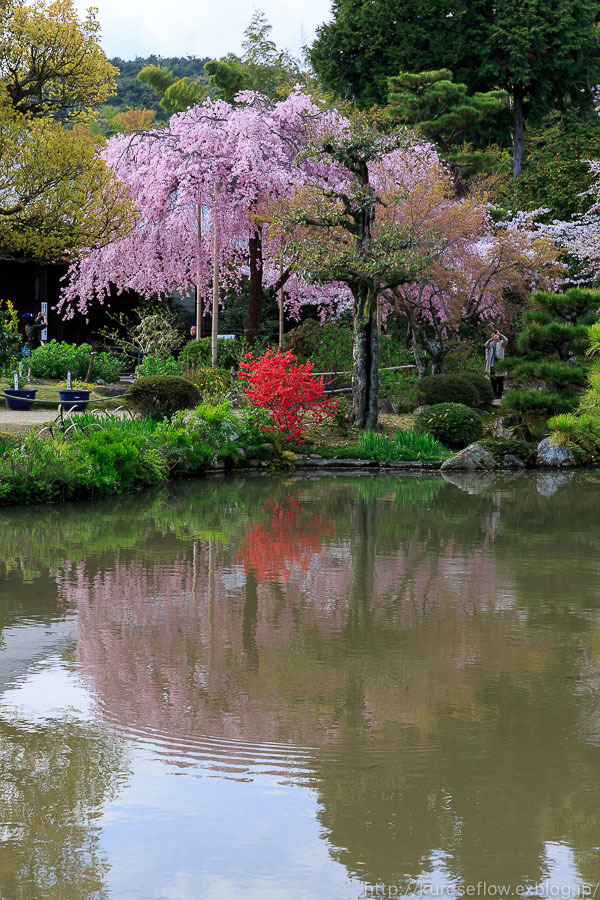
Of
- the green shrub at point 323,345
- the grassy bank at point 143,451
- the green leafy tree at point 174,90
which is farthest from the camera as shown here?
the green leafy tree at point 174,90

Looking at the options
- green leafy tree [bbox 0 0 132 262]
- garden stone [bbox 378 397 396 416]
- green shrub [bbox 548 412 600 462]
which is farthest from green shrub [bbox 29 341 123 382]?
green shrub [bbox 548 412 600 462]

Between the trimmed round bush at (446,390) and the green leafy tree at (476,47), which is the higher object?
the green leafy tree at (476,47)

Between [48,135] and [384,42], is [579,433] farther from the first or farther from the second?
[384,42]

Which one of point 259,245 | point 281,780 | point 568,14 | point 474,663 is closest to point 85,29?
point 259,245

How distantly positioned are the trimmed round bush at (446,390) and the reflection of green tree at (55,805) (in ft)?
57.9

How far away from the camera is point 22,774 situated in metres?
4.74

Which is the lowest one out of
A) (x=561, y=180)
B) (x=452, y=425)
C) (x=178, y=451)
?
(x=178, y=451)

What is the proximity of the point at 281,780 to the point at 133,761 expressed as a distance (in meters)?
0.74

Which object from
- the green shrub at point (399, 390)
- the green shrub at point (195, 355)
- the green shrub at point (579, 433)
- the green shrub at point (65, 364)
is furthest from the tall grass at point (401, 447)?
the green shrub at point (65, 364)

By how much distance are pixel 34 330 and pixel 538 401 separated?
44.1ft

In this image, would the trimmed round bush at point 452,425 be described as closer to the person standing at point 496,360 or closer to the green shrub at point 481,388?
the green shrub at point 481,388

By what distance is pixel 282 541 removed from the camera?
10695mm

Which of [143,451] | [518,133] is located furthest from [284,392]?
[518,133]

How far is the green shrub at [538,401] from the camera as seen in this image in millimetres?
20141
